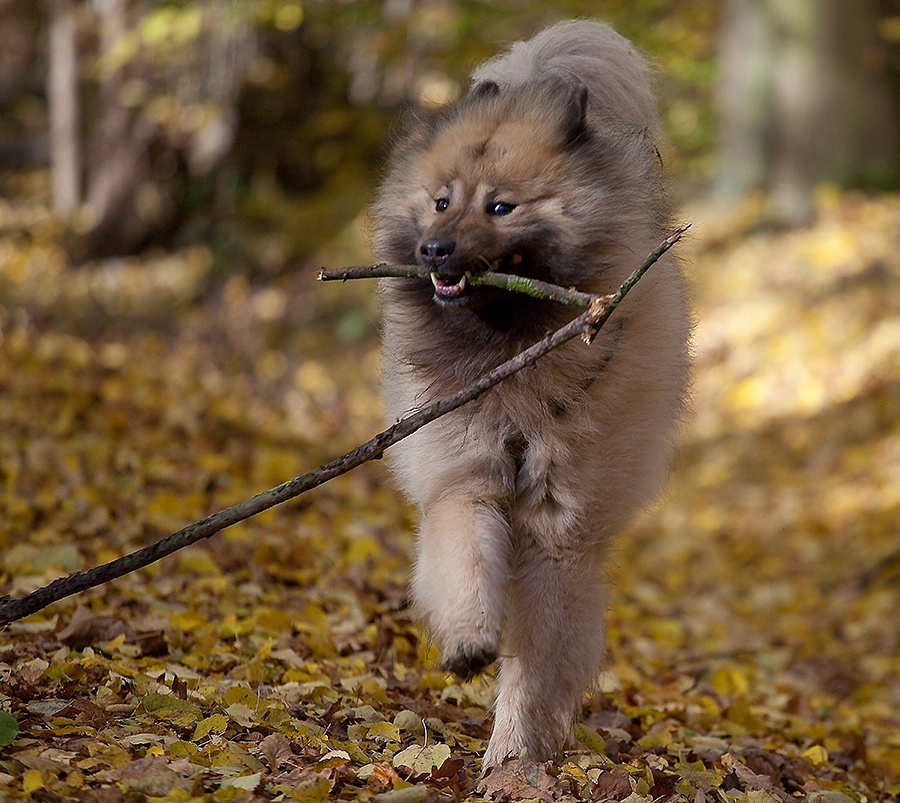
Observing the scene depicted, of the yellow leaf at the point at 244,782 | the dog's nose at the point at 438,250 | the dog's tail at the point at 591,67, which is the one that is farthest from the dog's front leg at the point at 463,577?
the dog's tail at the point at 591,67

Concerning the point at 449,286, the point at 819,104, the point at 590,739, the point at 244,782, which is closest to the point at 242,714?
the point at 244,782

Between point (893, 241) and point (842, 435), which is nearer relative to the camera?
point (842, 435)

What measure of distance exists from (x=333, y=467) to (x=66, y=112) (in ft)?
38.3

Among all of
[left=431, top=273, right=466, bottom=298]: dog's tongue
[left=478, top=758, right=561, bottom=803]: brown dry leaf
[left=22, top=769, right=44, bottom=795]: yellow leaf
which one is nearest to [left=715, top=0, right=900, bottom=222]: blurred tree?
[left=431, top=273, right=466, bottom=298]: dog's tongue

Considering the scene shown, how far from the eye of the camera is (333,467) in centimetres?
290

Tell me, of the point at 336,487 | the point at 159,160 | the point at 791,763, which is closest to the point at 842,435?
the point at 336,487

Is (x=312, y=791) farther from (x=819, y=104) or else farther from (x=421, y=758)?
(x=819, y=104)

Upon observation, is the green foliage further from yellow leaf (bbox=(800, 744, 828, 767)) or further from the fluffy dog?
yellow leaf (bbox=(800, 744, 828, 767))

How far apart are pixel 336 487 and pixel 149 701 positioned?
4141mm

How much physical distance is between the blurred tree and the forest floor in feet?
1.36

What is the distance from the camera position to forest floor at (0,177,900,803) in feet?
10.1

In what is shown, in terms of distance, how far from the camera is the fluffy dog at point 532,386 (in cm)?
313

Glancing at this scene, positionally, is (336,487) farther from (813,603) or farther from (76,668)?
(76,668)

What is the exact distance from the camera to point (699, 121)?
1612 centimetres
